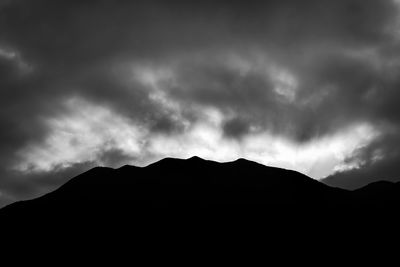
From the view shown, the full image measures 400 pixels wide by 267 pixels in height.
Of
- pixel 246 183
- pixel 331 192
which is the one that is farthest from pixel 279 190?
pixel 331 192

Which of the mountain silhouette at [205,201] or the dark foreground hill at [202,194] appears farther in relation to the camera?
the dark foreground hill at [202,194]

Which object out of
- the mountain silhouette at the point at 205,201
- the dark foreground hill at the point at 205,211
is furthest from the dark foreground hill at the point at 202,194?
the dark foreground hill at the point at 205,211

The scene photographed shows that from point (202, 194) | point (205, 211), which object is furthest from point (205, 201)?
point (205, 211)

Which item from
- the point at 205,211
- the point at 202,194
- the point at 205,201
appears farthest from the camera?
the point at 202,194

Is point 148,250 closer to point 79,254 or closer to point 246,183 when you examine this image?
point 79,254

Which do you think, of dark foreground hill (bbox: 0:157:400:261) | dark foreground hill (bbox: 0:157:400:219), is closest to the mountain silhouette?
dark foreground hill (bbox: 0:157:400:219)

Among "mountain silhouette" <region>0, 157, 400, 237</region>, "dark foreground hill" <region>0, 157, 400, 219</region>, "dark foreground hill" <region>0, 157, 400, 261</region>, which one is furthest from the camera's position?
"dark foreground hill" <region>0, 157, 400, 219</region>

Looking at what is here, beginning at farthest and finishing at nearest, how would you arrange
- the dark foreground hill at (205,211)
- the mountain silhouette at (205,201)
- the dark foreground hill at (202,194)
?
the dark foreground hill at (202,194) → the mountain silhouette at (205,201) → the dark foreground hill at (205,211)

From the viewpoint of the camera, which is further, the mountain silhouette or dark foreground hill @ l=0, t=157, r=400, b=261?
the mountain silhouette

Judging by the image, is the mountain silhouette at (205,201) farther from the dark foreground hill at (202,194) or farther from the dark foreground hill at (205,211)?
the dark foreground hill at (205,211)

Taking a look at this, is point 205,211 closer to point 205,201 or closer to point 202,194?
point 205,201

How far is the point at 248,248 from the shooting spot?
80.4 m

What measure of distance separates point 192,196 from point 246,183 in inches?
618

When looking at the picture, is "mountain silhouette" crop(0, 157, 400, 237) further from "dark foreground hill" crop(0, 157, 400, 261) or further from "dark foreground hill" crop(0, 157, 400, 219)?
"dark foreground hill" crop(0, 157, 400, 261)
